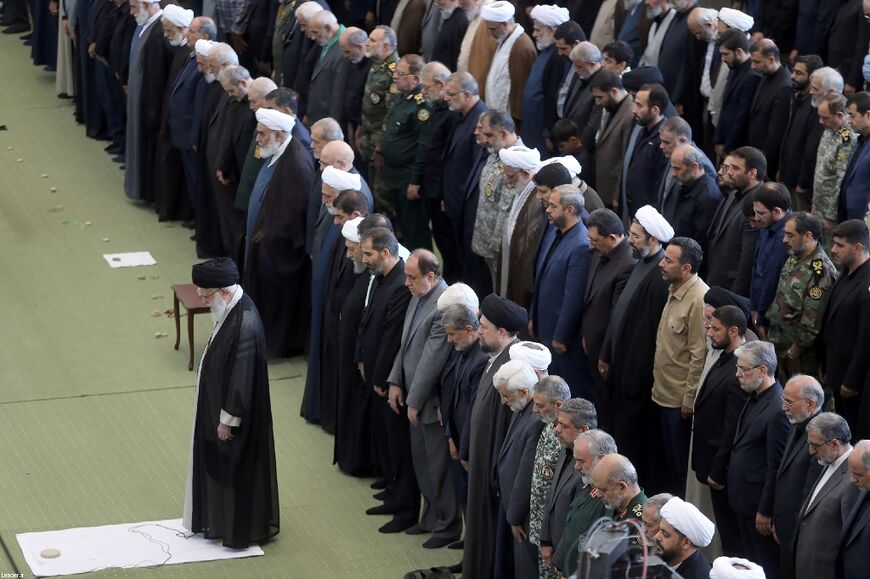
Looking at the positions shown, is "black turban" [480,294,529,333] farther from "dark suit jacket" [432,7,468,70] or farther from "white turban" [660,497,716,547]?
"dark suit jacket" [432,7,468,70]

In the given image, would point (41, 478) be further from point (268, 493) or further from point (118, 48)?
Result: point (118, 48)

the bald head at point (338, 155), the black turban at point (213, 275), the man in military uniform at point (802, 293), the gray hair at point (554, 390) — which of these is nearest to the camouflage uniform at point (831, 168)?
the man in military uniform at point (802, 293)

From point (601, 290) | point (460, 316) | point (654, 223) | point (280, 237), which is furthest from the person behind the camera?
point (280, 237)

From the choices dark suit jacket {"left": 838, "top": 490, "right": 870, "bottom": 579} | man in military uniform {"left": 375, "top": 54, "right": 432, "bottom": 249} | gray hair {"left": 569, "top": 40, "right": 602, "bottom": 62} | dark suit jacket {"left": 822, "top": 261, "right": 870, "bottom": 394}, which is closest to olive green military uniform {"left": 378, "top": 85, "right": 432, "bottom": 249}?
man in military uniform {"left": 375, "top": 54, "right": 432, "bottom": 249}

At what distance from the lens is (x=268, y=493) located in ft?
33.1

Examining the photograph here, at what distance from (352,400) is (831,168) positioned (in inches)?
134

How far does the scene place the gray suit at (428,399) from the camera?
9.93 metres

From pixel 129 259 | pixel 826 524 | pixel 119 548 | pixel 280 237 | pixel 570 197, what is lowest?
pixel 129 259

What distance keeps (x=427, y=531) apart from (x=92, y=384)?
119 inches

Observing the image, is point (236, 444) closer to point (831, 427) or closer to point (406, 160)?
point (831, 427)

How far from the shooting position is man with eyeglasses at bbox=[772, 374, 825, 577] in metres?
8.55

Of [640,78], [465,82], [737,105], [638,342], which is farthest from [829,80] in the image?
[638,342]

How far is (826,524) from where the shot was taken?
328 inches

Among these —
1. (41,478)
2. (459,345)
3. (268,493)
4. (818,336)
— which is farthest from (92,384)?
(818,336)
